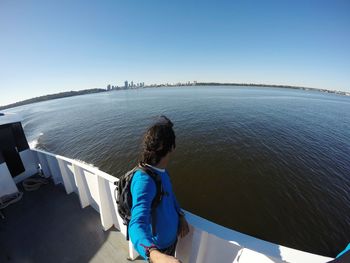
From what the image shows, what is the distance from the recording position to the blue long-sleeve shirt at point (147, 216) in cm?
91

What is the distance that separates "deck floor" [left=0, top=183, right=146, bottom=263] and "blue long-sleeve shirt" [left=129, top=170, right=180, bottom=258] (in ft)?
5.68

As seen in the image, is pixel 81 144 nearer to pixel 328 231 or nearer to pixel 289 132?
pixel 328 231

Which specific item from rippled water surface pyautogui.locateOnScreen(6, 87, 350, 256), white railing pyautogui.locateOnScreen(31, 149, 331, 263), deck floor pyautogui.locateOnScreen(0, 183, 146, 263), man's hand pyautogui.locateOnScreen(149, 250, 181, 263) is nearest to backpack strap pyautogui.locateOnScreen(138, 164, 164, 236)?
man's hand pyautogui.locateOnScreen(149, 250, 181, 263)

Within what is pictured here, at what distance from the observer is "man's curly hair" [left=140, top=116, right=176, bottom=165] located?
3.59 ft

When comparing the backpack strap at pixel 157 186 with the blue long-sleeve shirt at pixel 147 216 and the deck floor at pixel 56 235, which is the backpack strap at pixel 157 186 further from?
the deck floor at pixel 56 235

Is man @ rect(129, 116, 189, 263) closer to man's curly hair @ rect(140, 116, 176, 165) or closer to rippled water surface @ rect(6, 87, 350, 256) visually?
man's curly hair @ rect(140, 116, 176, 165)

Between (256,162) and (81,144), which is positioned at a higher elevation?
(256,162)

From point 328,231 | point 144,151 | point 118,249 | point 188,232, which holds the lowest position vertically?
point 328,231

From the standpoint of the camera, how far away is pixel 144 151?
111 centimetres

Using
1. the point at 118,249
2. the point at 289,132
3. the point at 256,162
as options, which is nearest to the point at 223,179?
the point at 256,162

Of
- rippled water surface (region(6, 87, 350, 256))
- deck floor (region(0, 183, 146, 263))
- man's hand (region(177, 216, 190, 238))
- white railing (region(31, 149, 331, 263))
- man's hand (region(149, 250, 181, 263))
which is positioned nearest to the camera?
man's hand (region(149, 250, 181, 263))

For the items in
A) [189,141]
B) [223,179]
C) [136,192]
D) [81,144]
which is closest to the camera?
[136,192]

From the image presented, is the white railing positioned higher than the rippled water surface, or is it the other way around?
the white railing

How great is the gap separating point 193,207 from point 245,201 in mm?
2153
